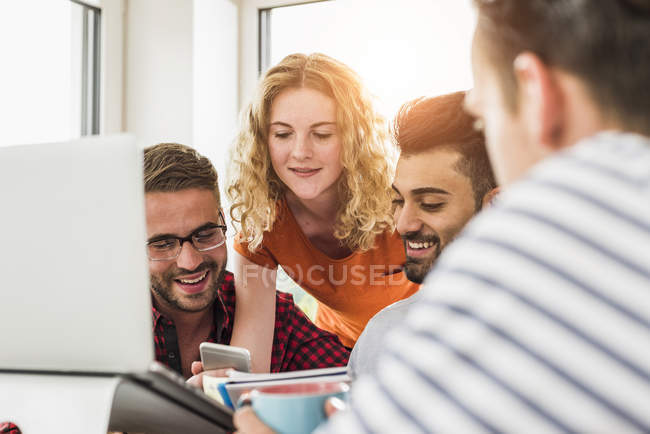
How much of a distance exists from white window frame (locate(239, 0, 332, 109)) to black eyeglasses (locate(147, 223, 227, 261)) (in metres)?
1.24

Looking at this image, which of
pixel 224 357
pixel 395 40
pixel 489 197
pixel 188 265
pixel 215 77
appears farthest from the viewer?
pixel 215 77

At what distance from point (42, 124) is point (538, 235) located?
215 cm

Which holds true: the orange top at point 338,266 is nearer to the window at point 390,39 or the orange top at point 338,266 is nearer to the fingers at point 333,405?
the window at point 390,39

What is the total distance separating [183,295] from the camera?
1.39 metres

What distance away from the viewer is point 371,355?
1.08 m

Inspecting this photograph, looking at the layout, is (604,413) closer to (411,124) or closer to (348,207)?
(411,124)

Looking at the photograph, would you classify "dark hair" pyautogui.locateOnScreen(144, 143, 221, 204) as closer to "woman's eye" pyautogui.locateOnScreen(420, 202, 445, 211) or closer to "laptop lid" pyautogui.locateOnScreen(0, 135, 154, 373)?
"woman's eye" pyautogui.locateOnScreen(420, 202, 445, 211)

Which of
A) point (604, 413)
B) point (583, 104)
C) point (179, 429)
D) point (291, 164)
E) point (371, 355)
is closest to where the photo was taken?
point (604, 413)

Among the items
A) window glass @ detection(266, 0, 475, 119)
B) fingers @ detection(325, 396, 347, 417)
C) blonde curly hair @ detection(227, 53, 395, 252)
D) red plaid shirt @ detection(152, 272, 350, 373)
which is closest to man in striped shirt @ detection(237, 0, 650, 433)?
fingers @ detection(325, 396, 347, 417)

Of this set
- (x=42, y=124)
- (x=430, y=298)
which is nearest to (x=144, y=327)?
(x=430, y=298)

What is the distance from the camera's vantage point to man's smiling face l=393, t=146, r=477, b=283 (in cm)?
122

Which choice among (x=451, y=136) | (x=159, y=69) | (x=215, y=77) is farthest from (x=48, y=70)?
(x=451, y=136)

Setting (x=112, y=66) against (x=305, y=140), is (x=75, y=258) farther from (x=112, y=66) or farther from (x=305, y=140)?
(x=112, y=66)

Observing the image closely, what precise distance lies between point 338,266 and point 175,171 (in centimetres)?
57
